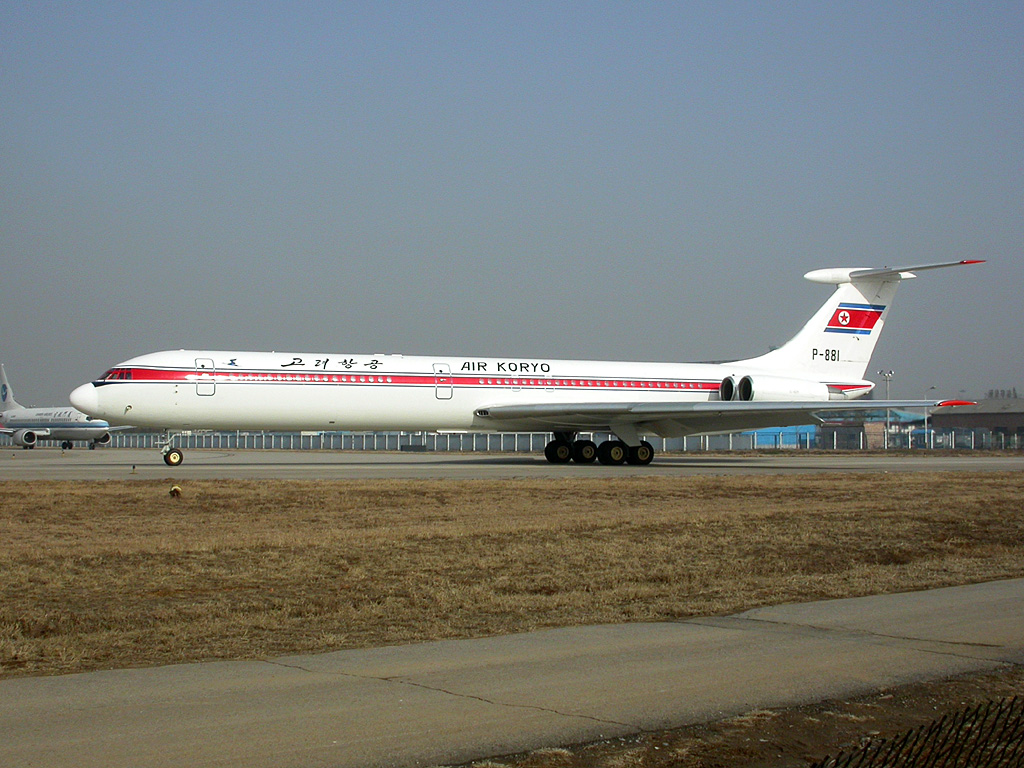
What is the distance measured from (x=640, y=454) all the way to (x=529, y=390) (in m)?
4.45

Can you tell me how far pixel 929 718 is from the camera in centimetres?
577

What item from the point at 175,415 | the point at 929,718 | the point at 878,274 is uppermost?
the point at 878,274

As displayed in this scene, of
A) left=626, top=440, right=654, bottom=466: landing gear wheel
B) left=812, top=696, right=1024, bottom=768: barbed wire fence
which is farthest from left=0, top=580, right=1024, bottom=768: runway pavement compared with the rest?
left=626, top=440, right=654, bottom=466: landing gear wheel

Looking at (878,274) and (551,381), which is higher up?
(878,274)

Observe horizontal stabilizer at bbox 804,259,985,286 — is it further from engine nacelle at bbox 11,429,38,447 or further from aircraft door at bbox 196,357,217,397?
engine nacelle at bbox 11,429,38,447

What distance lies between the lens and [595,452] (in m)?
37.0

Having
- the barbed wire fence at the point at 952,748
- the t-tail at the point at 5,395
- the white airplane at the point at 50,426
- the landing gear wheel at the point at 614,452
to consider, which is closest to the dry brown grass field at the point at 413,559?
the barbed wire fence at the point at 952,748

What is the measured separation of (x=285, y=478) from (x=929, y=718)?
2055 cm

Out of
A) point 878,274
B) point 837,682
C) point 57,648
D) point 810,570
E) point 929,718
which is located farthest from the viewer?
point 878,274

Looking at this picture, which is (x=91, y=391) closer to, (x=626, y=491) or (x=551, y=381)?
(x=551, y=381)

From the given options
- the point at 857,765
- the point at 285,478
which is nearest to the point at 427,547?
the point at 857,765

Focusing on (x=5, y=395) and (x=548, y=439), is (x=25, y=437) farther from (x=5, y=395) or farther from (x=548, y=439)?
(x=548, y=439)

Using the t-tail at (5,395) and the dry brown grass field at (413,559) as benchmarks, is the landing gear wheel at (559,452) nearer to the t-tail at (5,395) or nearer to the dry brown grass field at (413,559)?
the dry brown grass field at (413,559)

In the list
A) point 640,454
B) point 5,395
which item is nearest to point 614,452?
point 640,454
